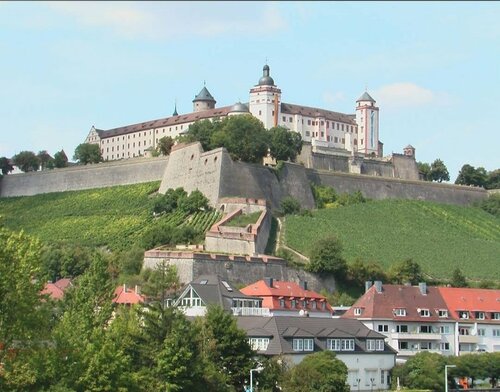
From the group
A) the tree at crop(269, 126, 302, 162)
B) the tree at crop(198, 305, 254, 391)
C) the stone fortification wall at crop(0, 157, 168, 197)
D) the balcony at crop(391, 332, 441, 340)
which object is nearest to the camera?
the tree at crop(198, 305, 254, 391)

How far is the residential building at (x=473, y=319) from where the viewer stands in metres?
69.7

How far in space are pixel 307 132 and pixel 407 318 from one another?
66.8 meters

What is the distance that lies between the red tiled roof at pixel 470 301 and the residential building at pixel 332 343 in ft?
33.2

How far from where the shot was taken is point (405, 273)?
8375 cm

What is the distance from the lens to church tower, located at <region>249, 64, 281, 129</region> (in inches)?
4980

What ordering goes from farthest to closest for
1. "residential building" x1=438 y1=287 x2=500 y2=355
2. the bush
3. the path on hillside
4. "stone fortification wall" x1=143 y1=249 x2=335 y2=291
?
the bush
the path on hillside
"stone fortification wall" x1=143 y1=249 x2=335 y2=291
"residential building" x1=438 y1=287 x2=500 y2=355

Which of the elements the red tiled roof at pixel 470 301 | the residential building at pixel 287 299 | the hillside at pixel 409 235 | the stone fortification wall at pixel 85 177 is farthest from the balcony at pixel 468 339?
the stone fortification wall at pixel 85 177

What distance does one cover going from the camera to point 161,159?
11150cm

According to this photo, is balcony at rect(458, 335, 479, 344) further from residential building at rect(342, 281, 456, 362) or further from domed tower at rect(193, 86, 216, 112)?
domed tower at rect(193, 86, 216, 112)

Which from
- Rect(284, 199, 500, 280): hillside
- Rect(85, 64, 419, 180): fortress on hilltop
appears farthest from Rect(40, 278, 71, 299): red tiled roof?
Rect(85, 64, 419, 180): fortress on hilltop

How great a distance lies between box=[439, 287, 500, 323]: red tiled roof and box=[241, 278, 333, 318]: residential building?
23.5 feet

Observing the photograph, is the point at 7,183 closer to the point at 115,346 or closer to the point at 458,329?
the point at 458,329

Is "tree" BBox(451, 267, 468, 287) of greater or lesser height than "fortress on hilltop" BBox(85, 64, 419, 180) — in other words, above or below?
below

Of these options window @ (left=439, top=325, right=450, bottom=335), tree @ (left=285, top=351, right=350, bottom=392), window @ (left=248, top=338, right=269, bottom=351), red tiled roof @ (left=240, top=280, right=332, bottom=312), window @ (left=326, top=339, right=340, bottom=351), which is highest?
red tiled roof @ (left=240, top=280, right=332, bottom=312)
